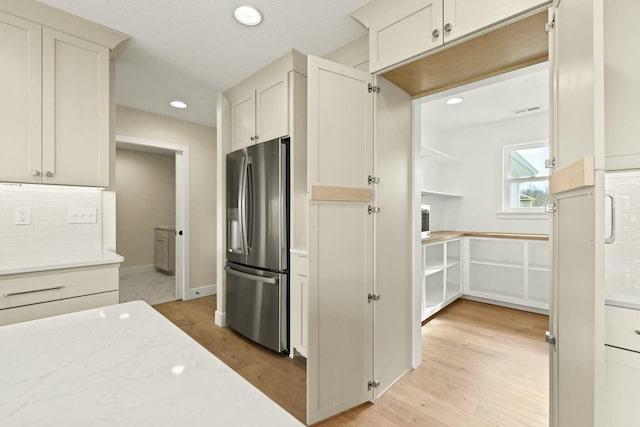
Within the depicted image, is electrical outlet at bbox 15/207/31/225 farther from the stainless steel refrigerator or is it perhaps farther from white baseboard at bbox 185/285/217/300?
white baseboard at bbox 185/285/217/300

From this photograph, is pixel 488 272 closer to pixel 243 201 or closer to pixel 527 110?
pixel 527 110

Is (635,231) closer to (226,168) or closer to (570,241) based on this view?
(570,241)

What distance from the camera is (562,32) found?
1144mm

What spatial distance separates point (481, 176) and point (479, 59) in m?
3.10

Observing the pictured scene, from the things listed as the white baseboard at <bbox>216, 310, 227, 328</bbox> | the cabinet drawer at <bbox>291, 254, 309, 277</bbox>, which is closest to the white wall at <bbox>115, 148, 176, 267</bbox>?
the white baseboard at <bbox>216, 310, 227, 328</bbox>

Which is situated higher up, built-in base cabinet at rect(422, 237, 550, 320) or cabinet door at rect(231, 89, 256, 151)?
cabinet door at rect(231, 89, 256, 151)

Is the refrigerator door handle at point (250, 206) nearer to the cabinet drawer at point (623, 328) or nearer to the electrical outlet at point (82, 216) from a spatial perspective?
the electrical outlet at point (82, 216)

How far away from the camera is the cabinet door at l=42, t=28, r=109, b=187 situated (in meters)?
1.84

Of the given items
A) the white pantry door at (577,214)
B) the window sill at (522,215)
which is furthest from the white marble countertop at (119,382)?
the window sill at (522,215)

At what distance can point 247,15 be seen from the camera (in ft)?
6.20

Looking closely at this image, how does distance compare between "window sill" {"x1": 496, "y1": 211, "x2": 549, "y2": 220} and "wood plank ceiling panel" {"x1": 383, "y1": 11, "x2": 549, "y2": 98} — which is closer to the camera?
"wood plank ceiling panel" {"x1": 383, "y1": 11, "x2": 549, "y2": 98}

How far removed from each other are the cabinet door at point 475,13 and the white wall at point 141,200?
574cm

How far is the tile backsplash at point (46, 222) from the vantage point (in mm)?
1915

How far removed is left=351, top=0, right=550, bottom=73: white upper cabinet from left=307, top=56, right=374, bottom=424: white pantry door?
0.22m
